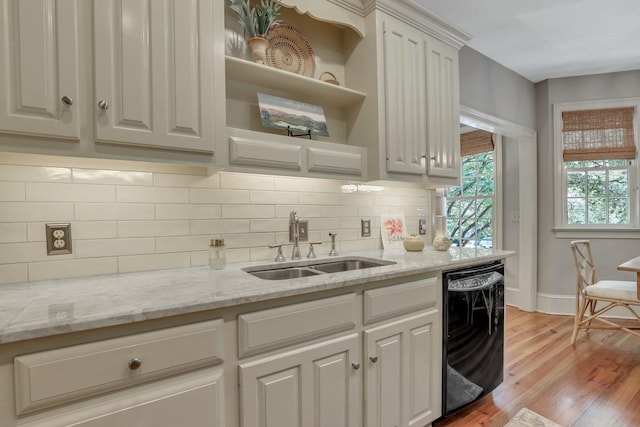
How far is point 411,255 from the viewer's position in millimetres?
2094

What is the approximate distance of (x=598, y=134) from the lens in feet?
12.0

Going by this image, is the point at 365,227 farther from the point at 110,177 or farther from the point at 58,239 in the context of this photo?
the point at 58,239

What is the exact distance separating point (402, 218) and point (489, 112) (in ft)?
5.21

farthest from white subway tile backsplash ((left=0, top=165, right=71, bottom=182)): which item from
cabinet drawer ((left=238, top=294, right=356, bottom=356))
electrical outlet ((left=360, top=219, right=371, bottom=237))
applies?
electrical outlet ((left=360, top=219, right=371, bottom=237))

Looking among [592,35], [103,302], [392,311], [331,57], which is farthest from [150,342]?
[592,35]

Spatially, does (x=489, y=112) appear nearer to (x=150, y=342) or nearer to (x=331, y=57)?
(x=331, y=57)

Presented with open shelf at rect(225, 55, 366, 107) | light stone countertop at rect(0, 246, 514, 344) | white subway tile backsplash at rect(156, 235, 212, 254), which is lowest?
light stone countertop at rect(0, 246, 514, 344)

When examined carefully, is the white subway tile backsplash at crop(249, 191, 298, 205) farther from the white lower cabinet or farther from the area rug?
the area rug

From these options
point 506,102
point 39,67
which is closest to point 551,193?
point 506,102

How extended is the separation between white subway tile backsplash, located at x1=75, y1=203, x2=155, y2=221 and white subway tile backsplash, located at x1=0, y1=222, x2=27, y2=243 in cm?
18

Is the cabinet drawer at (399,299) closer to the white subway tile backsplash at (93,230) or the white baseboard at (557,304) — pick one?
the white subway tile backsplash at (93,230)

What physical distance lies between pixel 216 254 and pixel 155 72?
2.67ft

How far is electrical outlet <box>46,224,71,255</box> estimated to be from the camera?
1347mm

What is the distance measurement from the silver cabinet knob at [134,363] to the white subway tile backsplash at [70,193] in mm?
793
